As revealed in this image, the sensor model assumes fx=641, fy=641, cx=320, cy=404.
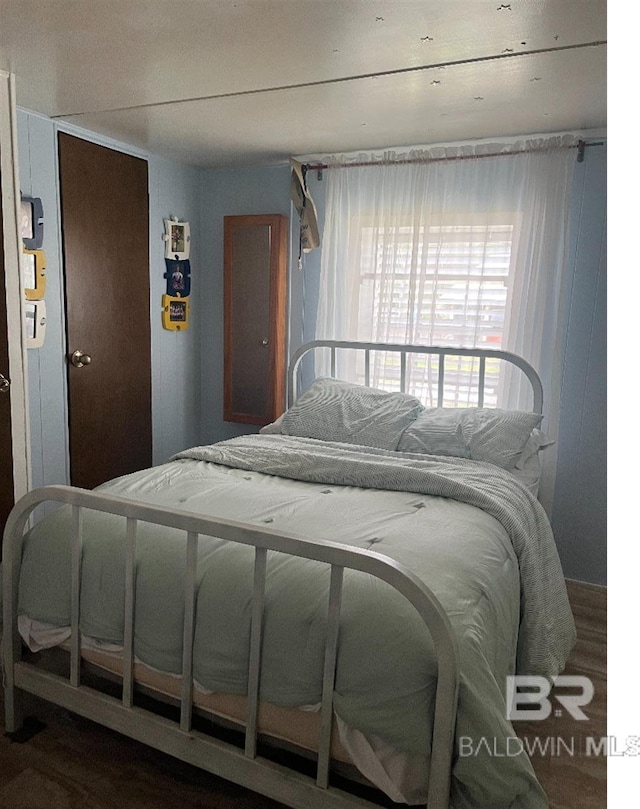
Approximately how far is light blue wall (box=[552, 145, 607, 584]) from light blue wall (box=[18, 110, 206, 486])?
7.08 ft

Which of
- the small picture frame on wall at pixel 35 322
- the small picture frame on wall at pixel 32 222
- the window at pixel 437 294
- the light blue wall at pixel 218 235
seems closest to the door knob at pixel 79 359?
the small picture frame on wall at pixel 35 322

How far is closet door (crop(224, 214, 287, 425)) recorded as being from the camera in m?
3.64

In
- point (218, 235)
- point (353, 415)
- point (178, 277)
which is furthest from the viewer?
point (218, 235)

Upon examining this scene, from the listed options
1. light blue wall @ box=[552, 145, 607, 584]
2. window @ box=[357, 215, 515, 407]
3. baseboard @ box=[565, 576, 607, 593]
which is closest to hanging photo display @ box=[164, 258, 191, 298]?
window @ box=[357, 215, 515, 407]

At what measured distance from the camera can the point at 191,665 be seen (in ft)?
5.12

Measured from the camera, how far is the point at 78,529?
1.72m

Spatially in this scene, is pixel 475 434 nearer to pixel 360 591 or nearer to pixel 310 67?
pixel 360 591

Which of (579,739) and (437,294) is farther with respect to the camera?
(437,294)

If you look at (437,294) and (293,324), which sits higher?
Result: (437,294)

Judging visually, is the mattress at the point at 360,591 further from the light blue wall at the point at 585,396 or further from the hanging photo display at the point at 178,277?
the hanging photo display at the point at 178,277

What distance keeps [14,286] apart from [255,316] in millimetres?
1514

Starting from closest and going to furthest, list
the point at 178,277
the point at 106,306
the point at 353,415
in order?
the point at 353,415 → the point at 106,306 → the point at 178,277

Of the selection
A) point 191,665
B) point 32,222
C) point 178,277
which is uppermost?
point 32,222

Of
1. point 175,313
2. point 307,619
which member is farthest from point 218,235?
point 307,619
